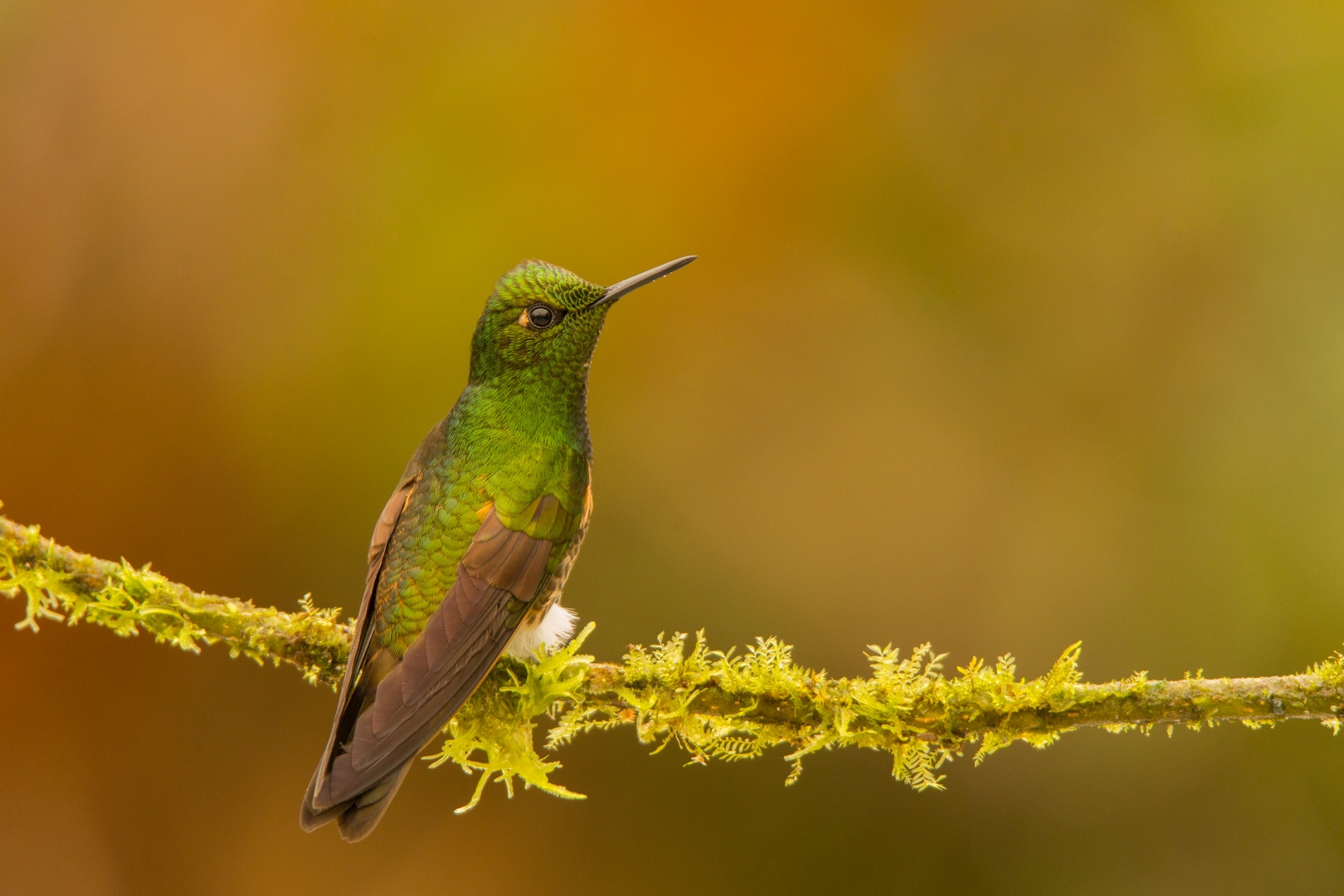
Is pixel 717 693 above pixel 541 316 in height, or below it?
below

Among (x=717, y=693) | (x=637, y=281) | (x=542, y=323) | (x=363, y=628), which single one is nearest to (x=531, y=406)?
(x=542, y=323)

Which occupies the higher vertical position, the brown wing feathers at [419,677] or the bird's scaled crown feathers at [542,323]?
the bird's scaled crown feathers at [542,323]

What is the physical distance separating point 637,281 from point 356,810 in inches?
53.1

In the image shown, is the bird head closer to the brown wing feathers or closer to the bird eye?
the bird eye

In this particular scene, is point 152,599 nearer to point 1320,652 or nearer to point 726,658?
point 726,658

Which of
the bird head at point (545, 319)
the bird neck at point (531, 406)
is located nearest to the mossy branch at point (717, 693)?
the bird neck at point (531, 406)

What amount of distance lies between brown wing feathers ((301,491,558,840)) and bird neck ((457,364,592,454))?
0.68ft

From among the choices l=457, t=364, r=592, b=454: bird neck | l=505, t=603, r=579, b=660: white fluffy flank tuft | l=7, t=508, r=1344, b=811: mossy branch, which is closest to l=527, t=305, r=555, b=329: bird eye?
l=457, t=364, r=592, b=454: bird neck

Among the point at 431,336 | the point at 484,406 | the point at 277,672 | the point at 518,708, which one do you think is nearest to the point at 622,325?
the point at 431,336

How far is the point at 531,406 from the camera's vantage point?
2.60 meters

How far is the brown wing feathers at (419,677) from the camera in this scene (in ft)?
6.49

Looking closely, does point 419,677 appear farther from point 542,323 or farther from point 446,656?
point 542,323

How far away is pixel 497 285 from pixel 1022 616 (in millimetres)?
2899

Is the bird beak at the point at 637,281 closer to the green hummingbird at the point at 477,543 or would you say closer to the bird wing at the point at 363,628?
the green hummingbird at the point at 477,543
